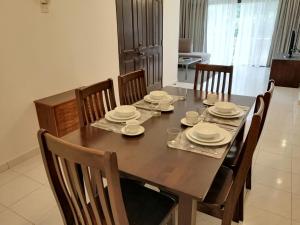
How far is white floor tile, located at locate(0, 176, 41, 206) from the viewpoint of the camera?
1851 millimetres

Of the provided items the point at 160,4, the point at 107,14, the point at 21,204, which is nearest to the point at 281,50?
the point at 160,4

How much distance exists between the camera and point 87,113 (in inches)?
61.9

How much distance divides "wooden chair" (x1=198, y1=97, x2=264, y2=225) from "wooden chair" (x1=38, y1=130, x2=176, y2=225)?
0.79 feet

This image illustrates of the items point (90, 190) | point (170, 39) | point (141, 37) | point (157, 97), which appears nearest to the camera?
point (90, 190)

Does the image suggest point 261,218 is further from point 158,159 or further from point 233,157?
point 158,159

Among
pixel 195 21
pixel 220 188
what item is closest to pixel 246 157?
pixel 220 188

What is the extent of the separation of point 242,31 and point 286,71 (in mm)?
2916

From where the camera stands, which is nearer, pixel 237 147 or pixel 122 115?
pixel 122 115

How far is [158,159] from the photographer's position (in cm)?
109

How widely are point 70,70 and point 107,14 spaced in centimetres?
99

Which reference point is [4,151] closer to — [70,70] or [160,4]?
[70,70]

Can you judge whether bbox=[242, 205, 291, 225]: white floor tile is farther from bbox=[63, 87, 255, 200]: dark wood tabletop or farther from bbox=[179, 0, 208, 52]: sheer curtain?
bbox=[179, 0, 208, 52]: sheer curtain

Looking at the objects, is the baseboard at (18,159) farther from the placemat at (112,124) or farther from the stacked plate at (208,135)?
the stacked plate at (208,135)

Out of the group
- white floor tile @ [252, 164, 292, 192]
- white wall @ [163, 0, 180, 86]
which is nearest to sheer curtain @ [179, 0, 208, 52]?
white wall @ [163, 0, 180, 86]
